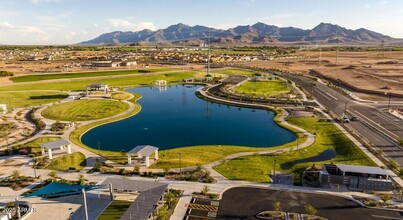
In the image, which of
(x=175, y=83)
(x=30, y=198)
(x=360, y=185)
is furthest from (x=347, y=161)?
(x=175, y=83)

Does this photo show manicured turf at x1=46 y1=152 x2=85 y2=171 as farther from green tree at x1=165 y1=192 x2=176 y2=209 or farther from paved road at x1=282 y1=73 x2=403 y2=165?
paved road at x1=282 y1=73 x2=403 y2=165

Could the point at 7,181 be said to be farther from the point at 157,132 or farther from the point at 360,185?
the point at 360,185

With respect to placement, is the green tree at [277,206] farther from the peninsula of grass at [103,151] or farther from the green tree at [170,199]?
the peninsula of grass at [103,151]

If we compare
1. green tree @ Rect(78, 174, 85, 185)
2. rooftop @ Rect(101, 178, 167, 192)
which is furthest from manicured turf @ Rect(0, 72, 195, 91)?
rooftop @ Rect(101, 178, 167, 192)

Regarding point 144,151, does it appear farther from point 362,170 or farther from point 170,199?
point 362,170

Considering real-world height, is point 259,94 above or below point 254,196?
above

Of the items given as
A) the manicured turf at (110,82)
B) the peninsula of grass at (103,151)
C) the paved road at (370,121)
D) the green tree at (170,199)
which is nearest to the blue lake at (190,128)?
the peninsula of grass at (103,151)
